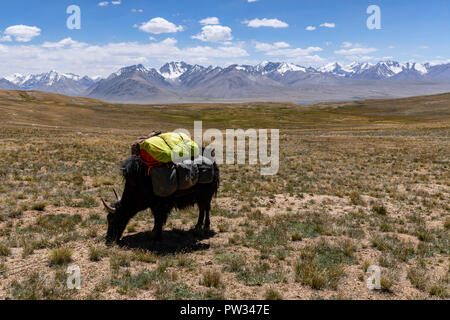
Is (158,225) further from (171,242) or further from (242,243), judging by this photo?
(242,243)

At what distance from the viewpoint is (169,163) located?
6934 millimetres

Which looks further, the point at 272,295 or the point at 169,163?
the point at 169,163

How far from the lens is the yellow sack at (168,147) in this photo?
683cm

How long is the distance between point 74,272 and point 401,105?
7376 inches

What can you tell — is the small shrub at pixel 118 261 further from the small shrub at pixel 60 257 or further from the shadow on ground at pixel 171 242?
the small shrub at pixel 60 257

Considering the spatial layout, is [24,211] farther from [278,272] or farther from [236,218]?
[278,272]

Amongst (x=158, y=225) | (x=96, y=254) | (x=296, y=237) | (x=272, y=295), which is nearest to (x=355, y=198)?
(x=296, y=237)

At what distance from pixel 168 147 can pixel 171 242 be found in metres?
2.53

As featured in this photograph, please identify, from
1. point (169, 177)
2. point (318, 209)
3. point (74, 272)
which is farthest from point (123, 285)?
point (318, 209)

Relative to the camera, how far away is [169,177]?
6797 millimetres

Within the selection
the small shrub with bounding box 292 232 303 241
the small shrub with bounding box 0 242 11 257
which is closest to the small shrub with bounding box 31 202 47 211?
the small shrub with bounding box 0 242 11 257

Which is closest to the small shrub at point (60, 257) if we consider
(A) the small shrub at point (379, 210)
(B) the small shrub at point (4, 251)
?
(B) the small shrub at point (4, 251)

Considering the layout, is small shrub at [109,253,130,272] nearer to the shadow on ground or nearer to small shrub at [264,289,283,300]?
the shadow on ground

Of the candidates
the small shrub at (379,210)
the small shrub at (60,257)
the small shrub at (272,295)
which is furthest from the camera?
the small shrub at (379,210)
